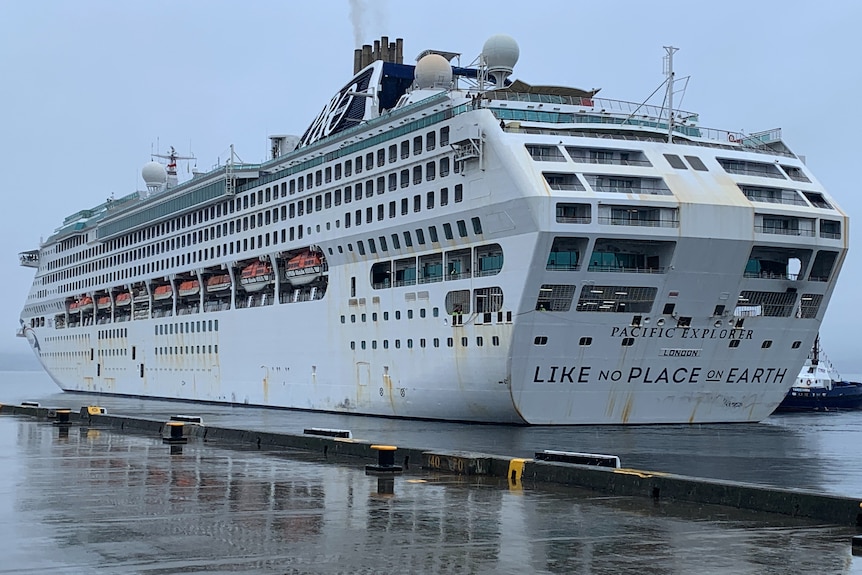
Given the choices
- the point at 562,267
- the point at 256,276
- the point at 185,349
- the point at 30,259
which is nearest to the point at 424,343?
the point at 562,267

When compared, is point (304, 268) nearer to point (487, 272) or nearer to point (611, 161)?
point (487, 272)

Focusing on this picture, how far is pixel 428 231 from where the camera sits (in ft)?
130

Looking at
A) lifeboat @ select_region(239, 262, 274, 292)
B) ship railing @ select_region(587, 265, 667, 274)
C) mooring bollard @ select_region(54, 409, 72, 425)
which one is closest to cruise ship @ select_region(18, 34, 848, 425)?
ship railing @ select_region(587, 265, 667, 274)

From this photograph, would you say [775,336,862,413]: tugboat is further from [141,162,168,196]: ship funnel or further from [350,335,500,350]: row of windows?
[141,162,168,196]: ship funnel

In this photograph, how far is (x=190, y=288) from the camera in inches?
2468

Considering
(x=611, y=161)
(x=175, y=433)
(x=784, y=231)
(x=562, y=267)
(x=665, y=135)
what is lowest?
(x=175, y=433)

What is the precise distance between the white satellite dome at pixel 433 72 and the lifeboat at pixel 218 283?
18.2 meters

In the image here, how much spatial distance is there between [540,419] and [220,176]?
2968 cm

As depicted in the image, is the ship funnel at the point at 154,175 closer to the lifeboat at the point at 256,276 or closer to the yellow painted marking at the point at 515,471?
the lifeboat at the point at 256,276

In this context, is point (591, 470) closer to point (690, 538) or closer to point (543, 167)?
point (690, 538)

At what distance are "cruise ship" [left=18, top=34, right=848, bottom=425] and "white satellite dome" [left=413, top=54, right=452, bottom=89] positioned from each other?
0.10 m

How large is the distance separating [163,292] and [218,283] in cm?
945

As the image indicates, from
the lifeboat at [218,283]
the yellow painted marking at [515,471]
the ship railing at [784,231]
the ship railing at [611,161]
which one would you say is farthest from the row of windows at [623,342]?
the lifeboat at [218,283]

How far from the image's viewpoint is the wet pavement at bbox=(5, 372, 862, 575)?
10.8m
